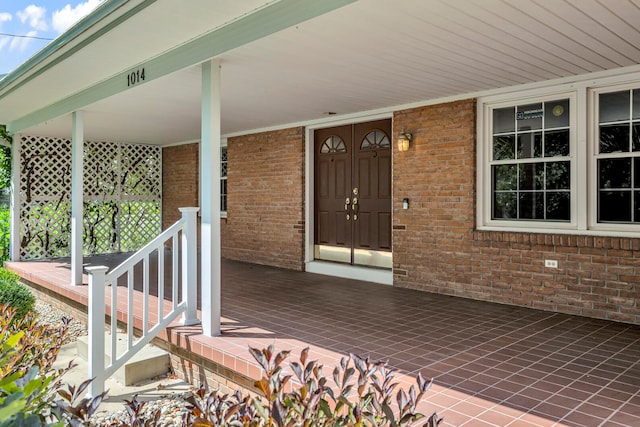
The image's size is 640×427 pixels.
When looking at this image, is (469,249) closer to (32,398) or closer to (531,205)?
(531,205)

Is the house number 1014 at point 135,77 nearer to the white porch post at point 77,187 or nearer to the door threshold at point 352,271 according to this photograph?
the white porch post at point 77,187

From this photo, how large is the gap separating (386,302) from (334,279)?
5.71 feet

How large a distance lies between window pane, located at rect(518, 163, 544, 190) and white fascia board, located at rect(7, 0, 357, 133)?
10.7 feet

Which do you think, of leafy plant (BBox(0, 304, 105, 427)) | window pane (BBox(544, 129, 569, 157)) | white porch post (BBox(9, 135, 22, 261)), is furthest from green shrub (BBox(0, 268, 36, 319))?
window pane (BBox(544, 129, 569, 157))

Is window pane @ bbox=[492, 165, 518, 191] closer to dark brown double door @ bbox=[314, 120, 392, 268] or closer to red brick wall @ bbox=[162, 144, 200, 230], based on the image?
dark brown double door @ bbox=[314, 120, 392, 268]

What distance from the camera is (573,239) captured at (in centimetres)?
500

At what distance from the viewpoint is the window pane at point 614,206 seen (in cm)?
479

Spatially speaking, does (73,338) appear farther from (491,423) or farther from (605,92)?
(605,92)

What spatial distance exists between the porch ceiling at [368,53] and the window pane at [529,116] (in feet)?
1.05

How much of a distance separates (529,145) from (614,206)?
107 centimetres

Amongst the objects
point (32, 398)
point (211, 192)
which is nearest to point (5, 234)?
point (211, 192)

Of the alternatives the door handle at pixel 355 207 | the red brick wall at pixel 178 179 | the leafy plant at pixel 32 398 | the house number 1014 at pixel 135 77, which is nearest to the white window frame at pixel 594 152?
the door handle at pixel 355 207

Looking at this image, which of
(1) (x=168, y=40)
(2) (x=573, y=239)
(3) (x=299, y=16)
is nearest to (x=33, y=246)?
(1) (x=168, y=40)

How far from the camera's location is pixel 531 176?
546cm
